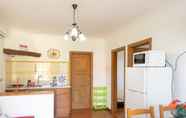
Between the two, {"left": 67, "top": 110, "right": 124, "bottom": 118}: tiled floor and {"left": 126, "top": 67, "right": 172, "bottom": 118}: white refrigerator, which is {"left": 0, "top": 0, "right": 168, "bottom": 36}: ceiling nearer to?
{"left": 126, "top": 67, "right": 172, "bottom": 118}: white refrigerator

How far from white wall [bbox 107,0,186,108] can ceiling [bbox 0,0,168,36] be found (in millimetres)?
169

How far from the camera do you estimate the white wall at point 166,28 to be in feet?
8.73

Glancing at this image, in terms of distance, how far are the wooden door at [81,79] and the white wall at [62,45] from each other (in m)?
0.18

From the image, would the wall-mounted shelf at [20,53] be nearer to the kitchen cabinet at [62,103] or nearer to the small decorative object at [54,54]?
the small decorative object at [54,54]

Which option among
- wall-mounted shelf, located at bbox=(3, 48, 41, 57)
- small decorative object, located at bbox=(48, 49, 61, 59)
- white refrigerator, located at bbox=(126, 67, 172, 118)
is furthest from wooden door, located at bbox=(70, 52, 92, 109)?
white refrigerator, located at bbox=(126, 67, 172, 118)

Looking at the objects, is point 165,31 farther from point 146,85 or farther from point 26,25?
point 26,25

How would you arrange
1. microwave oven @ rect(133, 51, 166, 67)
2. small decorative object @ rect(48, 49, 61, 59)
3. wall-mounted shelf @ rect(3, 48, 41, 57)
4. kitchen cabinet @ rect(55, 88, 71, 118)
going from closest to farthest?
microwave oven @ rect(133, 51, 166, 67), wall-mounted shelf @ rect(3, 48, 41, 57), kitchen cabinet @ rect(55, 88, 71, 118), small decorative object @ rect(48, 49, 61, 59)

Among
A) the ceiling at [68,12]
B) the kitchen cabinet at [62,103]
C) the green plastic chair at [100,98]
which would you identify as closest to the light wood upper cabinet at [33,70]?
the kitchen cabinet at [62,103]

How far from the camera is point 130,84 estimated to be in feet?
10.4

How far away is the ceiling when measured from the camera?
2.95 metres

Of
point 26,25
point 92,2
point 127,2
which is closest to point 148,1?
point 127,2

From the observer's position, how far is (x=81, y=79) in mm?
6199

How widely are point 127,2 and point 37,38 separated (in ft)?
12.3

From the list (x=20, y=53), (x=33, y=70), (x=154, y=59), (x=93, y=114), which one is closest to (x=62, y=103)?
(x=93, y=114)
